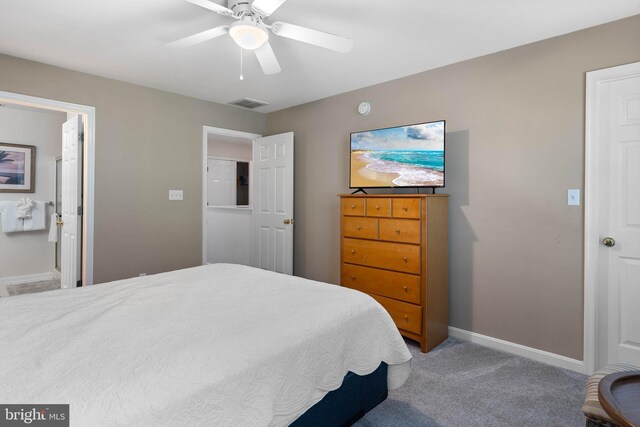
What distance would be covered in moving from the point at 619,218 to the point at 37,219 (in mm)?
6416

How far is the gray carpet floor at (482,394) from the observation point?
1895 mm

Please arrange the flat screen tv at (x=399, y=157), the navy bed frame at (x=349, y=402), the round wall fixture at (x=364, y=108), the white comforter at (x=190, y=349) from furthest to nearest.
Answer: the round wall fixture at (x=364, y=108) → the flat screen tv at (x=399, y=157) → the navy bed frame at (x=349, y=402) → the white comforter at (x=190, y=349)

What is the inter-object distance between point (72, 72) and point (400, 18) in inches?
119

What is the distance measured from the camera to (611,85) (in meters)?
2.32

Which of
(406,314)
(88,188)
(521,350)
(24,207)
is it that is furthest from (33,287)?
(521,350)

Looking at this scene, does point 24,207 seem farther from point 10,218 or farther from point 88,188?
point 88,188

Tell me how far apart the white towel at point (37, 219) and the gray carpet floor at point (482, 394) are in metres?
5.13

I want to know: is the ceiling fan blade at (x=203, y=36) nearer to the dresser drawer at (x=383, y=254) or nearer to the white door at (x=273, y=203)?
the dresser drawer at (x=383, y=254)

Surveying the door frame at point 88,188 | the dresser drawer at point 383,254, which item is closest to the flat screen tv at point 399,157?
the dresser drawer at point 383,254

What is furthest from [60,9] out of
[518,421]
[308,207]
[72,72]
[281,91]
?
[518,421]

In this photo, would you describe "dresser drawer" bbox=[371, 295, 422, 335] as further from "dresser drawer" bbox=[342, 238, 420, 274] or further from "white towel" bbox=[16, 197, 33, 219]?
"white towel" bbox=[16, 197, 33, 219]

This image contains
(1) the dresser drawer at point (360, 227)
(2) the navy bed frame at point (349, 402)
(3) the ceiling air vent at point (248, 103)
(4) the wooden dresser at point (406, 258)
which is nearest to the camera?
(2) the navy bed frame at point (349, 402)

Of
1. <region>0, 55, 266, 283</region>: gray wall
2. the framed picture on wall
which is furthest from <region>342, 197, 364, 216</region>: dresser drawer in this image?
the framed picture on wall

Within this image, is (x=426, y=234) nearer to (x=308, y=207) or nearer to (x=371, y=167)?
(x=371, y=167)
